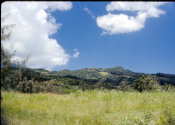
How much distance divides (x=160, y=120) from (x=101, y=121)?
2060mm

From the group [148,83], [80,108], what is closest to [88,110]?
[80,108]

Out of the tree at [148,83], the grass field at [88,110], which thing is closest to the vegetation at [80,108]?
the grass field at [88,110]

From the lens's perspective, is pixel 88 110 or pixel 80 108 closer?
pixel 88 110

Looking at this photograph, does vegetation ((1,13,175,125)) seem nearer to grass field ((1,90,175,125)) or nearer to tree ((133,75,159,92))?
grass field ((1,90,175,125))

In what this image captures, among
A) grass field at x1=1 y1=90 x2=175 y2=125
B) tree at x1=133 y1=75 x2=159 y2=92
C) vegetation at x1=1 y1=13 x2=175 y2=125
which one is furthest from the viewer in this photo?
tree at x1=133 y1=75 x2=159 y2=92

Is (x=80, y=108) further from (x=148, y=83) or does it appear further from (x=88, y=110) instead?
(x=148, y=83)

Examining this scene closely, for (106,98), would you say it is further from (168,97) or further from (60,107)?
(168,97)

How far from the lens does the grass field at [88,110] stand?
5.67 meters

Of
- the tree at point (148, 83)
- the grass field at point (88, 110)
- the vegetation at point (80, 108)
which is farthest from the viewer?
the tree at point (148, 83)

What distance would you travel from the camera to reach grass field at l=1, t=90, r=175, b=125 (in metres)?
5.67

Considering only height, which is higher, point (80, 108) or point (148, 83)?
point (80, 108)

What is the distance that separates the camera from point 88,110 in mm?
7078

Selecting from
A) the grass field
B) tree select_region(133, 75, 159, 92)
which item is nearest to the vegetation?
the grass field

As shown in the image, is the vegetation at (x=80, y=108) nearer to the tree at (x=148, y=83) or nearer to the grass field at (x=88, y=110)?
the grass field at (x=88, y=110)
